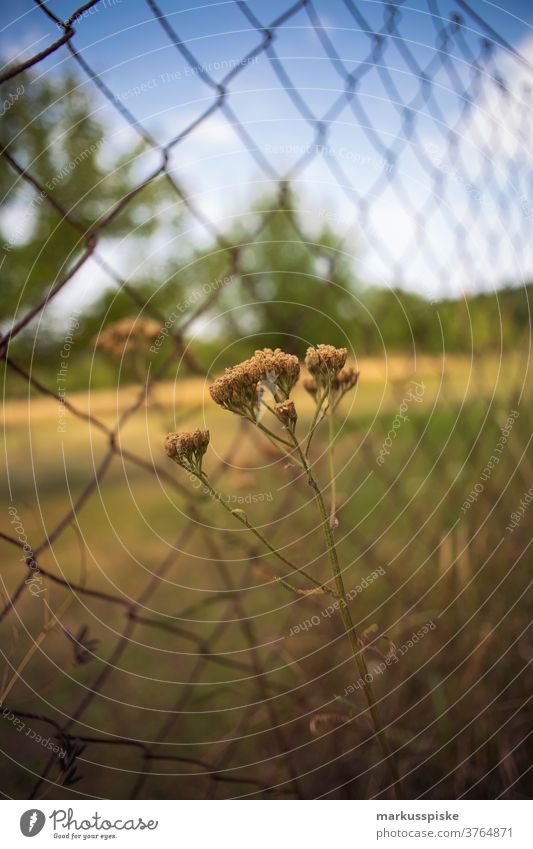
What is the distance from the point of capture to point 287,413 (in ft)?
1.39

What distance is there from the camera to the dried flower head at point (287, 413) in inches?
16.5

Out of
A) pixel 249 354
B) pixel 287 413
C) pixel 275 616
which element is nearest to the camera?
pixel 287 413

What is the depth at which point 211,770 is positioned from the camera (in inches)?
27.2

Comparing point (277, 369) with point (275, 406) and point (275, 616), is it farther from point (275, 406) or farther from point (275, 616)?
point (275, 616)

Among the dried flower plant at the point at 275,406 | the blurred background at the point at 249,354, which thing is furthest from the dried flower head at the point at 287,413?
the blurred background at the point at 249,354

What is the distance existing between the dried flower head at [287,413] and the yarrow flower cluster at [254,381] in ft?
0.07

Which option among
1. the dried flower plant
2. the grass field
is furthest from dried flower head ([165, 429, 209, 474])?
the grass field

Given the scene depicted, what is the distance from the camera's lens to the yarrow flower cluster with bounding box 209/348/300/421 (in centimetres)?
44

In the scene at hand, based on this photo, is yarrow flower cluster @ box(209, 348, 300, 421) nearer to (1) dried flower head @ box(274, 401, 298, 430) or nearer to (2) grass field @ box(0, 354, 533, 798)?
(1) dried flower head @ box(274, 401, 298, 430)

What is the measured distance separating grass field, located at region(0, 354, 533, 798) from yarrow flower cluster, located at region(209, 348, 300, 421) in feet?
0.58

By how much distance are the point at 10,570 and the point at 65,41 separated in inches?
19.7

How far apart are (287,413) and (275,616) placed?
24.6 inches

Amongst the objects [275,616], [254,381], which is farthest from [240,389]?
[275,616]
